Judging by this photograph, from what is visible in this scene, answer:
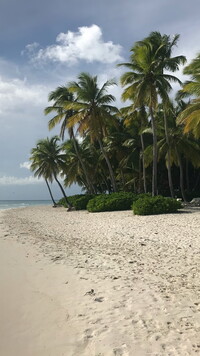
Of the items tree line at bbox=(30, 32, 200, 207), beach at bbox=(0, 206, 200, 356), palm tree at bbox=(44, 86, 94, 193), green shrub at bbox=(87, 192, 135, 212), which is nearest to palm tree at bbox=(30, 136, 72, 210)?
tree line at bbox=(30, 32, 200, 207)

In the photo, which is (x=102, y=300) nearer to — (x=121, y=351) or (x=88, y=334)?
(x=88, y=334)

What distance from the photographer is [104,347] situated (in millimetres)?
3436

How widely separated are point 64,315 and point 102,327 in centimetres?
68

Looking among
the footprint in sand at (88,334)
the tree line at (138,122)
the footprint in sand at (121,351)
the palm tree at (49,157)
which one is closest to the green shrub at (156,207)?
the tree line at (138,122)

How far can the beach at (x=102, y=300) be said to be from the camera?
351 centimetres

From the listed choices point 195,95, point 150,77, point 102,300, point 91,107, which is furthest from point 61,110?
point 102,300

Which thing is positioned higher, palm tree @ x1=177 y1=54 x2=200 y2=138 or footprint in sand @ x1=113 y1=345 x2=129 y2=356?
palm tree @ x1=177 y1=54 x2=200 y2=138

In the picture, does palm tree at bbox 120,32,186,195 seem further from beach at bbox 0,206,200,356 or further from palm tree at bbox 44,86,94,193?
beach at bbox 0,206,200,356

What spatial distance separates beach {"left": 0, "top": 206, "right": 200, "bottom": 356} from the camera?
3.51 metres

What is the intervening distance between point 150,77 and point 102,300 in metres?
19.3

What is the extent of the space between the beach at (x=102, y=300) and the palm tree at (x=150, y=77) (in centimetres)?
1390

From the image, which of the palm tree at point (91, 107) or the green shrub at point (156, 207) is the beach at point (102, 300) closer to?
the green shrub at point (156, 207)

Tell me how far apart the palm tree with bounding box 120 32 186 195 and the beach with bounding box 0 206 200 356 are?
1390 centimetres

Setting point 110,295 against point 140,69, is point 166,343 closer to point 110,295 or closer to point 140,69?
point 110,295
